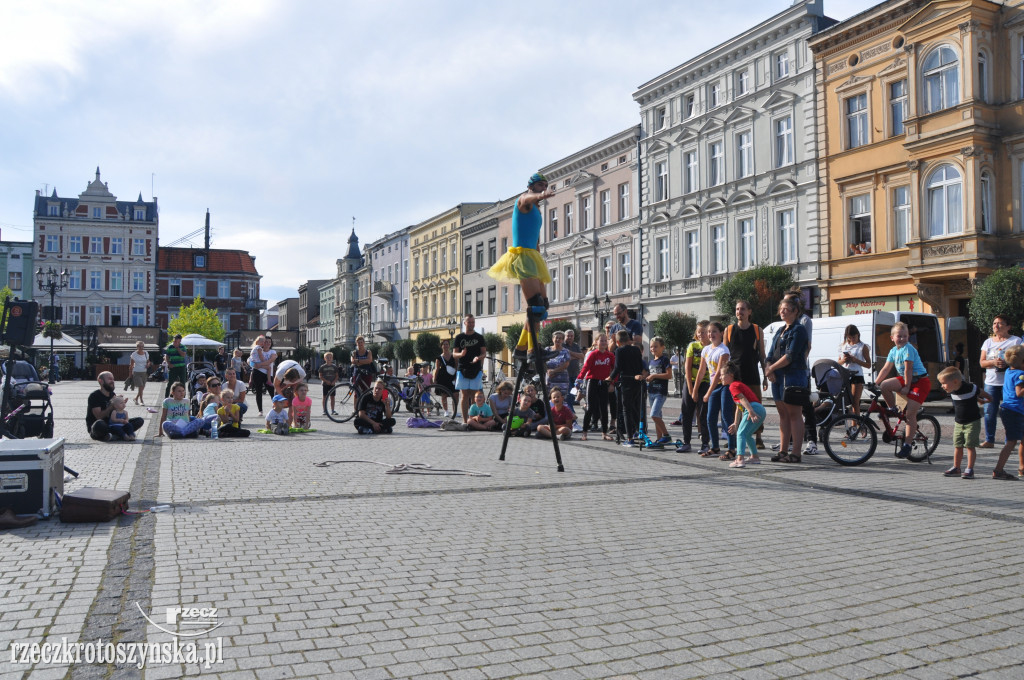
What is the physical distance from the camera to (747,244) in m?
34.0

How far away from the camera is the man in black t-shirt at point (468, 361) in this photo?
14.6 m

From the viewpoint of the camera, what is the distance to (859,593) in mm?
4344

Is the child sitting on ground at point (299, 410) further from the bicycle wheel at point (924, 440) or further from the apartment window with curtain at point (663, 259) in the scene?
the apartment window with curtain at point (663, 259)

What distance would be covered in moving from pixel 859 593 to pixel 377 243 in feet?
279

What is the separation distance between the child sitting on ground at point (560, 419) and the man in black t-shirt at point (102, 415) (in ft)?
21.1

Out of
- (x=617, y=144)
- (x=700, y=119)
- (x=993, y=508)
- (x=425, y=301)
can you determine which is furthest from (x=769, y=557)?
(x=425, y=301)

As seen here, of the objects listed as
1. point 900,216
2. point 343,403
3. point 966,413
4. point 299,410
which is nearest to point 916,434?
point 966,413

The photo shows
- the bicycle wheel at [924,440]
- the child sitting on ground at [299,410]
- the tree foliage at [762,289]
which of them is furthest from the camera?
the tree foliage at [762,289]

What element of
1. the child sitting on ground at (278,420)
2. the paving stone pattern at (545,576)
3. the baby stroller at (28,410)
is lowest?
the paving stone pattern at (545,576)

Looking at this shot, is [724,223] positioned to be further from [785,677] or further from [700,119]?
[785,677]

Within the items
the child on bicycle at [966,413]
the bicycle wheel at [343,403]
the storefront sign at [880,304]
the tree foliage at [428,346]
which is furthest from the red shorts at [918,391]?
the tree foliage at [428,346]

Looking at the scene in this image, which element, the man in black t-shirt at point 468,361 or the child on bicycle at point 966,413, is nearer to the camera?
the child on bicycle at point 966,413

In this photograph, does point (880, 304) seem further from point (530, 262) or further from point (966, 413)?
point (530, 262)

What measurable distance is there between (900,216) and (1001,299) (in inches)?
279
